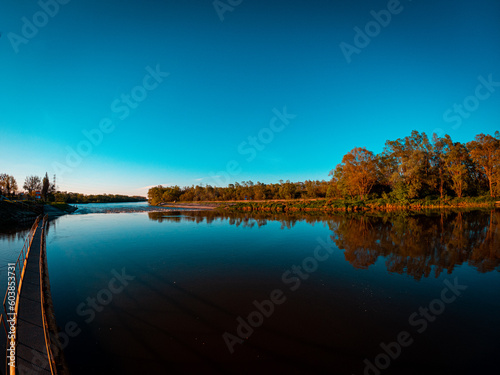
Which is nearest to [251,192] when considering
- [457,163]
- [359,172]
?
[359,172]

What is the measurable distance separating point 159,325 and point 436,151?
6140 centimetres

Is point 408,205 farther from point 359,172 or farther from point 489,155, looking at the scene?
point 489,155

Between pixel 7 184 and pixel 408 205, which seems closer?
pixel 408 205

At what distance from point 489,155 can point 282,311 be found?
5823 centimetres

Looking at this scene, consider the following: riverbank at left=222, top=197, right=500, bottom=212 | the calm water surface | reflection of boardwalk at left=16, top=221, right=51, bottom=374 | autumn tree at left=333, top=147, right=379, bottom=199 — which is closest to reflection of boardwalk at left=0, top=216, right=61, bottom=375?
reflection of boardwalk at left=16, top=221, right=51, bottom=374

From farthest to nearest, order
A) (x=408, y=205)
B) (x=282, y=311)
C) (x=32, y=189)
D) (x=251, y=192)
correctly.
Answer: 1. (x=251, y=192)
2. (x=32, y=189)
3. (x=408, y=205)
4. (x=282, y=311)

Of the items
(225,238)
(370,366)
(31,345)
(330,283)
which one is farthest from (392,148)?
(31,345)

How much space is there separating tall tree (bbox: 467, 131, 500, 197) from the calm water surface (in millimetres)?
44612

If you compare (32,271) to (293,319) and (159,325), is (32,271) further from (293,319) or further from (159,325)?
(293,319)

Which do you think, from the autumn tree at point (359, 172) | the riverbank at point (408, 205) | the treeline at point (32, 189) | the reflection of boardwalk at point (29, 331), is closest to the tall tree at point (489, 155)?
the riverbank at point (408, 205)

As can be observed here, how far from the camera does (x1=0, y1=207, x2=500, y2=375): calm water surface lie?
421cm

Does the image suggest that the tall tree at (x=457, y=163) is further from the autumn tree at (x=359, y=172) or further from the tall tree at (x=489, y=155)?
the autumn tree at (x=359, y=172)

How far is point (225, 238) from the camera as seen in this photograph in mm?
16516

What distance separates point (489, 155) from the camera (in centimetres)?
4244
